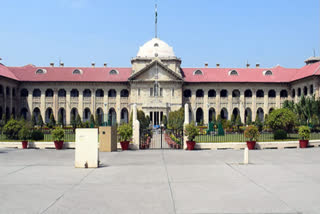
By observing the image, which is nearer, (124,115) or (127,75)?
(127,75)

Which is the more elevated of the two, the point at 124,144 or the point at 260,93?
the point at 260,93

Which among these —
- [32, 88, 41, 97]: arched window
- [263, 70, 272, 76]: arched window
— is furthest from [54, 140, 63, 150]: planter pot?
[263, 70, 272, 76]: arched window

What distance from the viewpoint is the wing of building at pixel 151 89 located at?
5619 cm

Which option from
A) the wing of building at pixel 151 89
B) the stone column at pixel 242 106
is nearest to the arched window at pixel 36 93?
the wing of building at pixel 151 89

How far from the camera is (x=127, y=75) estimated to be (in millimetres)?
58469

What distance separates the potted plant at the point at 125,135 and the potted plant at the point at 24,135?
697 centimetres

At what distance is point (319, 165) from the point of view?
575 inches

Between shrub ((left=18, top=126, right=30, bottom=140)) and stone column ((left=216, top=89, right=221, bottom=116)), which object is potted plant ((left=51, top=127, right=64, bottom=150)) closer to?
shrub ((left=18, top=126, right=30, bottom=140))

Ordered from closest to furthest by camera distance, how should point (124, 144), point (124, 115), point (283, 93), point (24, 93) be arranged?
point (124, 144) → point (24, 93) → point (283, 93) → point (124, 115)

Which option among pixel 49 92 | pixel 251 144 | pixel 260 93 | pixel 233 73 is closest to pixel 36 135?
pixel 251 144
